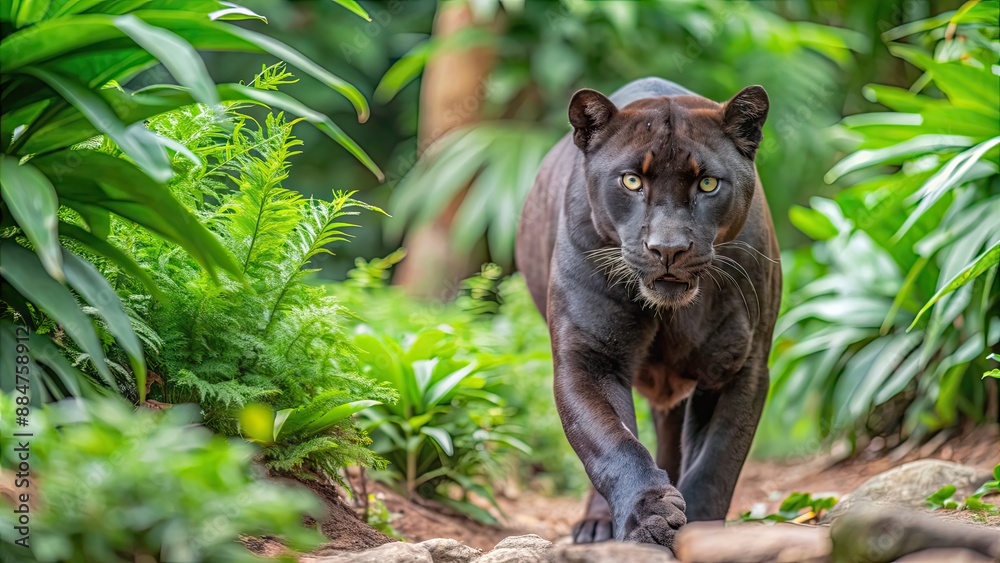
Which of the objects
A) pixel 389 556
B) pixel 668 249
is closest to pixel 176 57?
pixel 389 556

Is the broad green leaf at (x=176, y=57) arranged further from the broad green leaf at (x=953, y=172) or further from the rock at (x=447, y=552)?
the broad green leaf at (x=953, y=172)

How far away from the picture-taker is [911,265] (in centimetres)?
476

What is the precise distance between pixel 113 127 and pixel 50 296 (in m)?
0.38

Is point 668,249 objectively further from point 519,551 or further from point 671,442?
point 671,442

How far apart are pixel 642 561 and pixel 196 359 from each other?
1332 mm

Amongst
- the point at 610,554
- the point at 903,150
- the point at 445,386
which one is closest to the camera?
the point at 610,554

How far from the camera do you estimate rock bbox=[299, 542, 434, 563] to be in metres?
2.06

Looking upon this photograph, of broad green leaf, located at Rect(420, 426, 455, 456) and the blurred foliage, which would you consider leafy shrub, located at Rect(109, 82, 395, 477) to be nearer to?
broad green leaf, located at Rect(420, 426, 455, 456)

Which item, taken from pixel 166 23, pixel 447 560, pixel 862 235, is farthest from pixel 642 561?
pixel 862 235

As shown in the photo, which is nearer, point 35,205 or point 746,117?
point 35,205

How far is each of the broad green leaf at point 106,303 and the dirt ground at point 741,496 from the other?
2.48ft

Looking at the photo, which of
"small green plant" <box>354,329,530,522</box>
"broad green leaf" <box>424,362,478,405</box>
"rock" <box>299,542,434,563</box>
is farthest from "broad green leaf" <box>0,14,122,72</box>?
"broad green leaf" <box>424,362,478,405</box>

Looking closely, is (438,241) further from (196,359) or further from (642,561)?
(642,561)

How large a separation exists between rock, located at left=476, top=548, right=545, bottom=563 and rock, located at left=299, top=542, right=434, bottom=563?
5.1 inches
